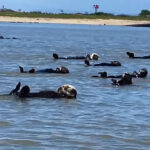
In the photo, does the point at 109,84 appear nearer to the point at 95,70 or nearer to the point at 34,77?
the point at 34,77

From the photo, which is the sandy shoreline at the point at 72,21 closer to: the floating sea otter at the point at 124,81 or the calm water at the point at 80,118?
the calm water at the point at 80,118

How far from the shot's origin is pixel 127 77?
19.0 metres

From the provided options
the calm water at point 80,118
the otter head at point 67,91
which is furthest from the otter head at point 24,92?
the otter head at point 67,91

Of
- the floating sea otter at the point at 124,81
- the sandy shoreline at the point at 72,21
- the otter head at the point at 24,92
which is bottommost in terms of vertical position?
the sandy shoreline at the point at 72,21

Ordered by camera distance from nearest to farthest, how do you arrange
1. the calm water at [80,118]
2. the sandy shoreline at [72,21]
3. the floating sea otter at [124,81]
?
the calm water at [80,118]
the floating sea otter at [124,81]
the sandy shoreline at [72,21]

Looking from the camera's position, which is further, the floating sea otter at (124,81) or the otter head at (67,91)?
the floating sea otter at (124,81)

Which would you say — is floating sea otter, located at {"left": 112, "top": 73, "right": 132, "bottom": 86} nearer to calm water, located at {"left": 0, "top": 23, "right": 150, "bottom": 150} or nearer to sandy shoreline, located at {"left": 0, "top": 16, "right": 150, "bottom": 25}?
calm water, located at {"left": 0, "top": 23, "right": 150, "bottom": 150}

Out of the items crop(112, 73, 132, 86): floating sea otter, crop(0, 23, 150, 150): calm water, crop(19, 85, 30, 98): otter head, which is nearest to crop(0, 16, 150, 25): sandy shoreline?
crop(0, 23, 150, 150): calm water

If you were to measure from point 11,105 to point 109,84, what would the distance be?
5.54 m

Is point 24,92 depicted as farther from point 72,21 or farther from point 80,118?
point 72,21

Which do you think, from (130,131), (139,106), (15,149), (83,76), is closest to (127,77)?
(83,76)

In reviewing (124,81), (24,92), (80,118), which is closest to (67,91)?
(24,92)

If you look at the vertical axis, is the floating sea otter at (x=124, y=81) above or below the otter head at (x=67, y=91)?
below

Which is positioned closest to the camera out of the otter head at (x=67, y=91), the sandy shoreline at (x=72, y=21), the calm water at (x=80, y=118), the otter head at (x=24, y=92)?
the calm water at (x=80, y=118)
